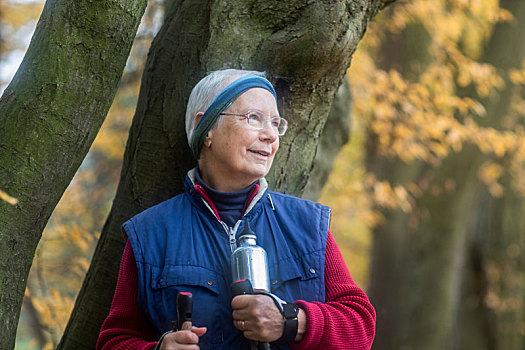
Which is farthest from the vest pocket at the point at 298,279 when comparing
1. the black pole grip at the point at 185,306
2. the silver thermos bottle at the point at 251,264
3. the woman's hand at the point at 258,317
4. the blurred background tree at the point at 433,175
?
the blurred background tree at the point at 433,175

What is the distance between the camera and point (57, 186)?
274cm

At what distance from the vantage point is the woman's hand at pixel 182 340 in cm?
216

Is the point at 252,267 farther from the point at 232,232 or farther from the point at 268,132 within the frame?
the point at 268,132

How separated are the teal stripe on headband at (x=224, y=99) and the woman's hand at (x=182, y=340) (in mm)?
874

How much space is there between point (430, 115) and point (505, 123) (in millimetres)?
1869

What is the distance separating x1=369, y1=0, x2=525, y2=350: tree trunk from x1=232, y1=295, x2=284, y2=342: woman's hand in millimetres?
7131

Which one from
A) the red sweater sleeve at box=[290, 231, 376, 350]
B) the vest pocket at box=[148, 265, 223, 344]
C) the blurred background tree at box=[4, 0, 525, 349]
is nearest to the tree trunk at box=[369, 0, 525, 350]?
the blurred background tree at box=[4, 0, 525, 349]

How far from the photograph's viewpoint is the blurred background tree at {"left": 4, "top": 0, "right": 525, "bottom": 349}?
7984 mm

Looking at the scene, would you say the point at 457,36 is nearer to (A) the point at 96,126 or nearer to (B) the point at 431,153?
(B) the point at 431,153

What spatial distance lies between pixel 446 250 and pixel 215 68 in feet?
22.2

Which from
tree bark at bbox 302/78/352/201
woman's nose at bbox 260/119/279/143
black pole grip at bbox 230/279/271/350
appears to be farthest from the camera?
tree bark at bbox 302/78/352/201

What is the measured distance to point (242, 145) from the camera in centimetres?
259

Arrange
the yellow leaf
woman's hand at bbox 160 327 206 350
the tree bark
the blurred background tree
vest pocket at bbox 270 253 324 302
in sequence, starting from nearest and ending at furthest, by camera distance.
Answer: woman's hand at bbox 160 327 206 350 < the yellow leaf < vest pocket at bbox 270 253 324 302 < the tree bark < the blurred background tree

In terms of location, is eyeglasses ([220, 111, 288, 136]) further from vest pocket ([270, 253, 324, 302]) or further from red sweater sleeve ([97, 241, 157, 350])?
red sweater sleeve ([97, 241, 157, 350])
